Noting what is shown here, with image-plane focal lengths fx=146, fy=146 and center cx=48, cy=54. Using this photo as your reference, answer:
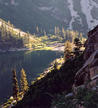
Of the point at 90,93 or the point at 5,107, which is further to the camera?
the point at 5,107

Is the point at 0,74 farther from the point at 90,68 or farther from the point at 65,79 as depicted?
the point at 90,68

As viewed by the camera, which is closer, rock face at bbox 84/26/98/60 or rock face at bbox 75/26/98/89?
rock face at bbox 75/26/98/89

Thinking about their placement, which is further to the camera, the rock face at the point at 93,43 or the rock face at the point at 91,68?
the rock face at the point at 93,43

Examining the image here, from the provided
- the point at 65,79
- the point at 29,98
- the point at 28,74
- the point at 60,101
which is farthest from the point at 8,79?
the point at 60,101

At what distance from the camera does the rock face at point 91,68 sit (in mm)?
19237

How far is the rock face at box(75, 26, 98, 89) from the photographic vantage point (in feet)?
63.1

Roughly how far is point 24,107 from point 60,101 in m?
26.4

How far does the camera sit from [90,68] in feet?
74.9

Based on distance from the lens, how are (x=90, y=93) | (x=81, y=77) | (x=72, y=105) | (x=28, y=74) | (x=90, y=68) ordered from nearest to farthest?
(x=90, y=93) → (x=72, y=105) → (x=90, y=68) → (x=81, y=77) → (x=28, y=74)

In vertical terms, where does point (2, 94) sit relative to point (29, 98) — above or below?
below

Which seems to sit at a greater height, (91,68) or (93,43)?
(93,43)

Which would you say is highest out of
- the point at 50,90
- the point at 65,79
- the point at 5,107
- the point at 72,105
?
the point at 72,105

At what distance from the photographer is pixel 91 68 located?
22.5m

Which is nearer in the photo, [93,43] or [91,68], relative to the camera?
[91,68]
